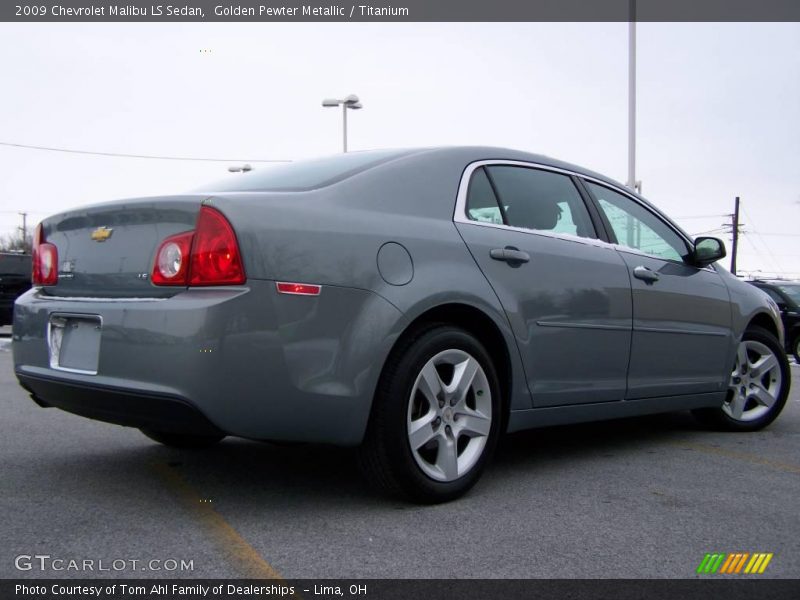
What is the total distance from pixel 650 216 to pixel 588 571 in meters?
2.91

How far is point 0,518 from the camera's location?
117 inches

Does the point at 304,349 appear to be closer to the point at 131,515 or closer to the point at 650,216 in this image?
the point at 131,515

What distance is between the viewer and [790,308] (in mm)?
15047

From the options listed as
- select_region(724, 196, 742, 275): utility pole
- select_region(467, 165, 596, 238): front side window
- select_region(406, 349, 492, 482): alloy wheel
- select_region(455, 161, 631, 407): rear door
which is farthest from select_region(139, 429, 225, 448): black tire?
select_region(724, 196, 742, 275): utility pole

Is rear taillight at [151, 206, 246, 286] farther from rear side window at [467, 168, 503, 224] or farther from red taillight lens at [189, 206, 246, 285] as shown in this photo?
rear side window at [467, 168, 503, 224]

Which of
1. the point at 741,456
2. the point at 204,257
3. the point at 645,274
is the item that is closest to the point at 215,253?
the point at 204,257

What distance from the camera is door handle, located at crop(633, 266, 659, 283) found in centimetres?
441

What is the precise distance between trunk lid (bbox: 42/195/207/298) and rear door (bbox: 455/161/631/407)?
1233 millimetres

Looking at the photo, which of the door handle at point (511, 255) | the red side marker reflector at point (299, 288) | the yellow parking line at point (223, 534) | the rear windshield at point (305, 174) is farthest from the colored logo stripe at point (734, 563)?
the rear windshield at point (305, 174)

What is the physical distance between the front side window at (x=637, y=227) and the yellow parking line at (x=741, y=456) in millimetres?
1109

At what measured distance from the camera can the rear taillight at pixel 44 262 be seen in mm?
3480

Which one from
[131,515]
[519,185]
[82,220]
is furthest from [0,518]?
[519,185]

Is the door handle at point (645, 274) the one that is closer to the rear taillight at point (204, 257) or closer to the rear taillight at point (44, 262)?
the rear taillight at point (204, 257)
